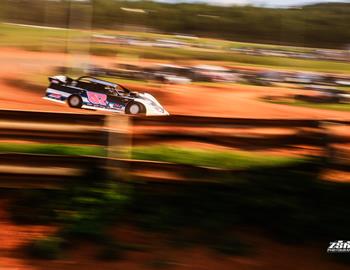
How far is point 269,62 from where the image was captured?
6.23 metres

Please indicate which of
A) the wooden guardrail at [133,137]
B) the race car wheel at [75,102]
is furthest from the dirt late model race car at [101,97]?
the wooden guardrail at [133,137]

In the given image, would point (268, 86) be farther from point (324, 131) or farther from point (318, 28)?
point (324, 131)

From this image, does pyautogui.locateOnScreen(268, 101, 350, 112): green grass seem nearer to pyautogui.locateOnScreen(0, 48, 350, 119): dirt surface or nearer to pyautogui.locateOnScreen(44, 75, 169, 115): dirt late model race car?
pyautogui.locateOnScreen(0, 48, 350, 119): dirt surface

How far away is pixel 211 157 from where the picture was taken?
490 centimetres

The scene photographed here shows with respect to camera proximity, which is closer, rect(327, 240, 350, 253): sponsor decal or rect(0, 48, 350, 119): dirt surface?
rect(327, 240, 350, 253): sponsor decal

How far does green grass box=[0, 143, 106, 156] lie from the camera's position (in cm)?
432

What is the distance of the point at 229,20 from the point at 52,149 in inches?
116

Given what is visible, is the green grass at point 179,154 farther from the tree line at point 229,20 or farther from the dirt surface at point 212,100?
the tree line at point 229,20

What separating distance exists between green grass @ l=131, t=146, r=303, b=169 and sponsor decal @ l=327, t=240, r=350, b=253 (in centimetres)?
79

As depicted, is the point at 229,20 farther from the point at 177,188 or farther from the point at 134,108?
the point at 177,188

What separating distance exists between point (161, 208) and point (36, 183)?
1.12m

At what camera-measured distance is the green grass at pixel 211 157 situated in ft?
14.4

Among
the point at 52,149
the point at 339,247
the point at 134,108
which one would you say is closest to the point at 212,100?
the point at 134,108

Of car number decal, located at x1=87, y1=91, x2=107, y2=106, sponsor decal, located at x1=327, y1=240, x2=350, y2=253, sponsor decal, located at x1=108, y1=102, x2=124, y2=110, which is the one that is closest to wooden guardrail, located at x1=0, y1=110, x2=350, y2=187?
sponsor decal, located at x1=327, y1=240, x2=350, y2=253
